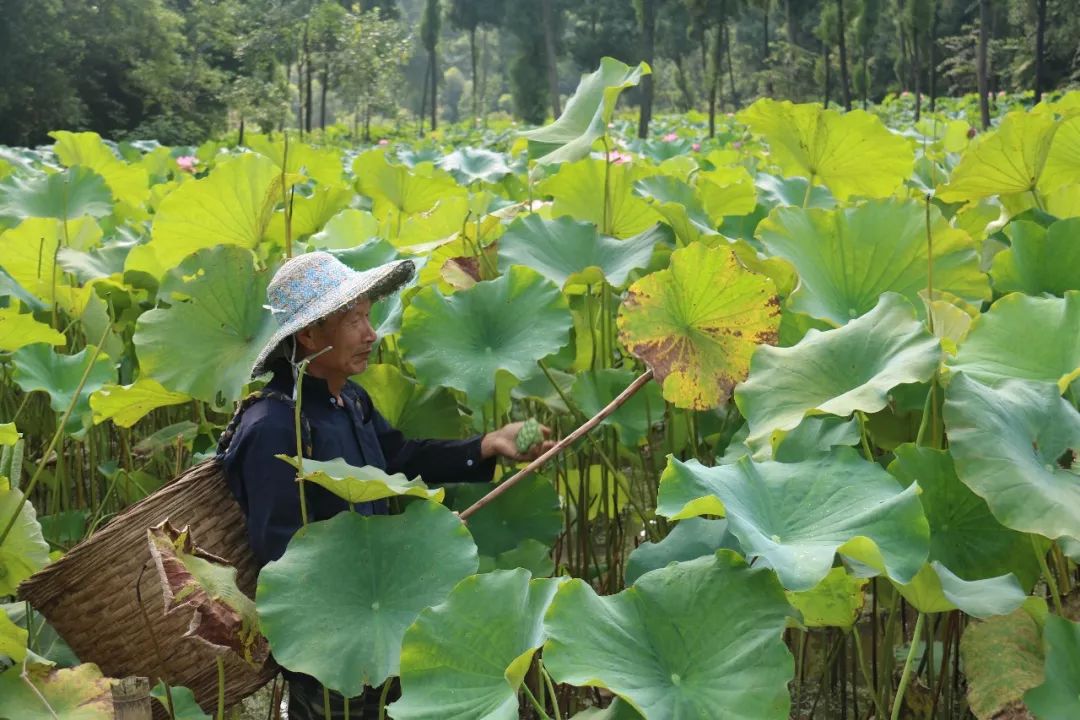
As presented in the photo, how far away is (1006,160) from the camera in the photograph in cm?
177

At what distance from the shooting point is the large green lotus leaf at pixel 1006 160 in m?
1.68


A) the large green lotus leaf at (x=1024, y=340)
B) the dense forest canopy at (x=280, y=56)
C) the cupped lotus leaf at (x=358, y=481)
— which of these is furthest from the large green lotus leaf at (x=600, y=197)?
the dense forest canopy at (x=280, y=56)

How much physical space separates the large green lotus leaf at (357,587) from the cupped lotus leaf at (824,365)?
1.06 feet

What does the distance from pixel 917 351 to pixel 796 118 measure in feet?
2.88

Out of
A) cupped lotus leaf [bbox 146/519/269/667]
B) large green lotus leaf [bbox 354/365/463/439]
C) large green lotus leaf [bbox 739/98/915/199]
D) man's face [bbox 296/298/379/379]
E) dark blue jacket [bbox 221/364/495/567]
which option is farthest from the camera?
large green lotus leaf [bbox 739/98/915/199]

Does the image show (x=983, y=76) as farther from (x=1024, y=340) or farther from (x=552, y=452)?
(x=552, y=452)

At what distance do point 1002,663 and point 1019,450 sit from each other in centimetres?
22

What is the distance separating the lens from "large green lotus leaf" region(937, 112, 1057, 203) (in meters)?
1.68

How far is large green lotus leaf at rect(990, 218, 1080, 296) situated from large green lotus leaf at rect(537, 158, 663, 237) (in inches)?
23.8

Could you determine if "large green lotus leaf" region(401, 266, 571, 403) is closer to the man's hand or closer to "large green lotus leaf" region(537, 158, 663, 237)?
the man's hand

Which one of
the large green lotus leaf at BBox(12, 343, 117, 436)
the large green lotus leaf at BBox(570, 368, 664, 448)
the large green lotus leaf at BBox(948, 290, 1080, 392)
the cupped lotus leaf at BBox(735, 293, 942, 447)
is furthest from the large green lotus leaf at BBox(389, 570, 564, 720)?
the large green lotus leaf at BBox(12, 343, 117, 436)

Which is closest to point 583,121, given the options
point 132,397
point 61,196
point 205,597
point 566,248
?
point 566,248

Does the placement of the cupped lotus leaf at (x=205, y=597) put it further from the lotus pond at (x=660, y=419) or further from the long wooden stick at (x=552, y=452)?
the long wooden stick at (x=552, y=452)

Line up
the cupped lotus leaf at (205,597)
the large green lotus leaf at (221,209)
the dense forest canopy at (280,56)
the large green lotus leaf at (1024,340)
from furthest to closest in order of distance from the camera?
the dense forest canopy at (280,56), the large green lotus leaf at (221,209), the large green lotus leaf at (1024,340), the cupped lotus leaf at (205,597)
